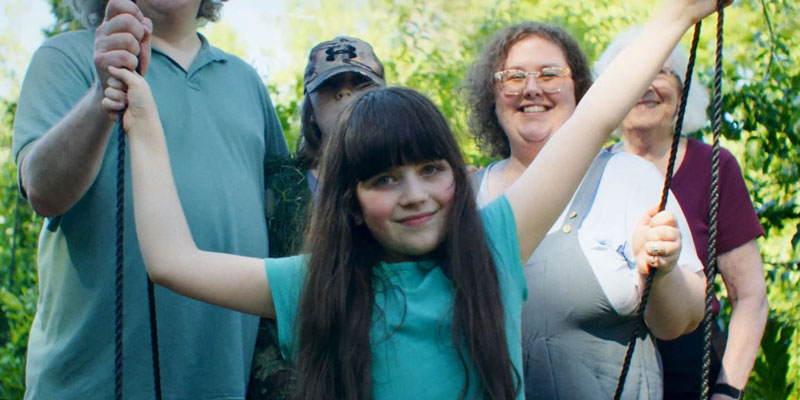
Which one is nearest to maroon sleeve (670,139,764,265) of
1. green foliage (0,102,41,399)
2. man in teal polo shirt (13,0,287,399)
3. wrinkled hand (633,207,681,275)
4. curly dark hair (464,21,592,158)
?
curly dark hair (464,21,592,158)

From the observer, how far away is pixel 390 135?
1915 millimetres

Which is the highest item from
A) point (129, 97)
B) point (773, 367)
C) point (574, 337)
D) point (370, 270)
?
point (129, 97)

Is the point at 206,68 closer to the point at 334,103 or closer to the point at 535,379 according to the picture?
the point at 334,103

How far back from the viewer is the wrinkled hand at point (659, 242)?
2.00 m

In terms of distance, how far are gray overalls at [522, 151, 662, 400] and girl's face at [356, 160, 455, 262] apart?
1.60 ft

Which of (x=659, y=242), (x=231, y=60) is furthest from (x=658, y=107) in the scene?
(x=231, y=60)

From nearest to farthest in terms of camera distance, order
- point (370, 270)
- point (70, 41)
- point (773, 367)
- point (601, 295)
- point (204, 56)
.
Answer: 1. point (370, 270)
2. point (601, 295)
3. point (70, 41)
4. point (204, 56)
5. point (773, 367)

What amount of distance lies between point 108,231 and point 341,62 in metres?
1.01

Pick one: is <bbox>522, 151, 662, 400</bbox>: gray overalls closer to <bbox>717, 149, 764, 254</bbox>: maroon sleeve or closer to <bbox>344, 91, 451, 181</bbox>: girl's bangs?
<bbox>344, 91, 451, 181</bbox>: girl's bangs

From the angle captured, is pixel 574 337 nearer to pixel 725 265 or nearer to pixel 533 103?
pixel 533 103

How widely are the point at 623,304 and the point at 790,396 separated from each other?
2822 millimetres

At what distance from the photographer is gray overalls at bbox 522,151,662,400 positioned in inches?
90.0

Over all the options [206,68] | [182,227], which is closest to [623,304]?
[182,227]

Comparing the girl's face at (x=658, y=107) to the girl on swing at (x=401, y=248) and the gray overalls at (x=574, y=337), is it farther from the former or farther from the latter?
the girl on swing at (x=401, y=248)
